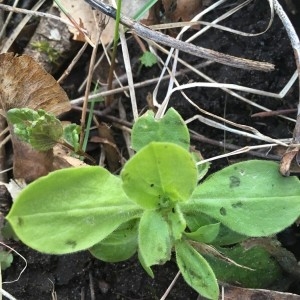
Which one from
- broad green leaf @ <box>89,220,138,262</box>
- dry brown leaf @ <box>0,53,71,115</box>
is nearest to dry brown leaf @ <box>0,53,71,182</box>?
dry brown leaf @ <box>0,53,71,115</box>

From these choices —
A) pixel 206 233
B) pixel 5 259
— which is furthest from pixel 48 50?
pixel 206 233

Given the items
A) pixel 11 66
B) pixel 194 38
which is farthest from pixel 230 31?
pixel 11 66

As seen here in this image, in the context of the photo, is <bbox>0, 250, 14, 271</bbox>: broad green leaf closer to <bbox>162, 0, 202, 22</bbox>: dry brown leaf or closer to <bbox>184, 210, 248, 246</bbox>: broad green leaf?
<bbox>184, 210, 248, 246</bbox>: broad green leaf

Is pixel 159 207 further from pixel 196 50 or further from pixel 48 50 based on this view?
pixel 48 50

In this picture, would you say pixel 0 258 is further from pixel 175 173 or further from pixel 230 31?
pixel 230 31

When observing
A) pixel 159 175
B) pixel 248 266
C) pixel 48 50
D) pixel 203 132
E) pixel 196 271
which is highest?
pixel 48 50

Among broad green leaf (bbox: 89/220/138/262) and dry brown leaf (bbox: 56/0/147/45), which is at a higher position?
dry brown leaf (bbox: 56/0/147/45)
